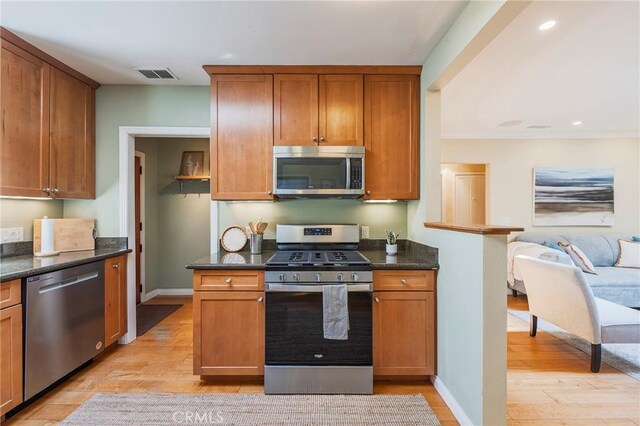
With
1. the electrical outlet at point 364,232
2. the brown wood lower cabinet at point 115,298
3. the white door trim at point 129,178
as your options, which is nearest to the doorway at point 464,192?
the electrical outlet at point 364,232

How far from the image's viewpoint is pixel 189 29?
205 cm

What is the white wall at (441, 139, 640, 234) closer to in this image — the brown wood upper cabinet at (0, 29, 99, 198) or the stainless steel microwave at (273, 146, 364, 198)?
the stainless steel microwave at (273, 146, 364, 198)

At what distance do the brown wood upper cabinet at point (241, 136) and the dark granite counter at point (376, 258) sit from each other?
1.69 ft

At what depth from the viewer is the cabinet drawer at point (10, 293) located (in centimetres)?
179

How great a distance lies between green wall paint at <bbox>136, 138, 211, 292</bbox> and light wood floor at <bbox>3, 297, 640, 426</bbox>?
1.66 meters

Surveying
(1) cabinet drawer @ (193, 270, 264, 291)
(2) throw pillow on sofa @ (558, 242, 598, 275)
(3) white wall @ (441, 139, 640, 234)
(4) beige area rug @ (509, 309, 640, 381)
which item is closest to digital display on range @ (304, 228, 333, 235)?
(1) cabinet drawer @ (193, 270, 264, 291)

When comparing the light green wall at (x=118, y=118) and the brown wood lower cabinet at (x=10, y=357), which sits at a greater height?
the light green wall at (x=118, y=118)

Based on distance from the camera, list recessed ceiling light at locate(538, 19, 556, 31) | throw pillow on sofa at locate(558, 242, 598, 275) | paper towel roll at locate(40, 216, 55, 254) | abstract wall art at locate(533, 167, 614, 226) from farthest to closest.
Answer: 1. abstract wall art at locate(533, 167, 614, 226)
2. throw pillow on sofa at locate(558, 242, 598, 275)
3. paper towel roll at locate(40, 216, 55, 254)
4. recessed ceiling light at locate(538, 19, 556, 31)

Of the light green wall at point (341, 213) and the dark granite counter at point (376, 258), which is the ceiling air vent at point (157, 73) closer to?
the light green wall at point (341, 213)

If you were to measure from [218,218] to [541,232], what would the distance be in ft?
15.8

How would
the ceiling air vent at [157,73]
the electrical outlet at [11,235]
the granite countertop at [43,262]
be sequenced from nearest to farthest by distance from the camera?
the granite countertop at [43,262] → the electrical outlet at [11,235] → the ceiling air vent at [157,73]

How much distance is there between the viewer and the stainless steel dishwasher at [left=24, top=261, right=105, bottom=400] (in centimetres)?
196

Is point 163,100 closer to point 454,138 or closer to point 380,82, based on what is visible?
point 380,82

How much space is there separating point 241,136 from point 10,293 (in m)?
1.82
